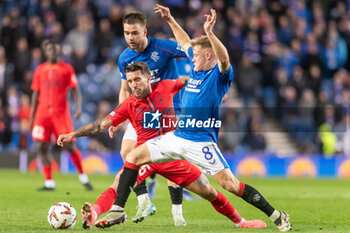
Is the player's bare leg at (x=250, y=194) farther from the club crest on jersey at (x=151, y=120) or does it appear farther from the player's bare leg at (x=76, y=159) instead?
the player's bare leg at (x=76, y=159)

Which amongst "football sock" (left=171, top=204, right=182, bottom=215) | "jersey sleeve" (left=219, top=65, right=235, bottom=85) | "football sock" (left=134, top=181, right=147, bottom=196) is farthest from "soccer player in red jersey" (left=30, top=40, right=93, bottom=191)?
"jersey sleeve" (left=219, top=65, right=235, bottom=85)

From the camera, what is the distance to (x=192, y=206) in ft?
32.9

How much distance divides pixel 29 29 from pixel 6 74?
1.92m

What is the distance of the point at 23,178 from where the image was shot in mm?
15531

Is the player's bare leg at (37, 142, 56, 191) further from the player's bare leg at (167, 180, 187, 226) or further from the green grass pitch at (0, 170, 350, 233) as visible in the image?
the player's bare leg at (167, 180, 187, 226)

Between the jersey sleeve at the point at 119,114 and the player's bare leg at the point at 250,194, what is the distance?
1.16 meters

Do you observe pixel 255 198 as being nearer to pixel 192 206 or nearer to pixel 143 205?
pixel 143 205

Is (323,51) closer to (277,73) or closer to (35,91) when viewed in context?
(277,73)

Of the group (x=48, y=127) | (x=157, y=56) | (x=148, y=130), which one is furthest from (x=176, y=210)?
(x=48, y=127)

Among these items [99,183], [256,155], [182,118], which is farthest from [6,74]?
[182,118]

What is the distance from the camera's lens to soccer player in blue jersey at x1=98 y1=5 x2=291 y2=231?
689cm

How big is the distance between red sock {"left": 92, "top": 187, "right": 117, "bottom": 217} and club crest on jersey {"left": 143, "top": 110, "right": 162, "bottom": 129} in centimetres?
81

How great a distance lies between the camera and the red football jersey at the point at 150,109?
725 cm

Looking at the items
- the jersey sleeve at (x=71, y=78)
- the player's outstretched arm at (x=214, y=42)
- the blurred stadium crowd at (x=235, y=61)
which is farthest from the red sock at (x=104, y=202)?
the blurred stadium crowd at (x=235, y=61)
